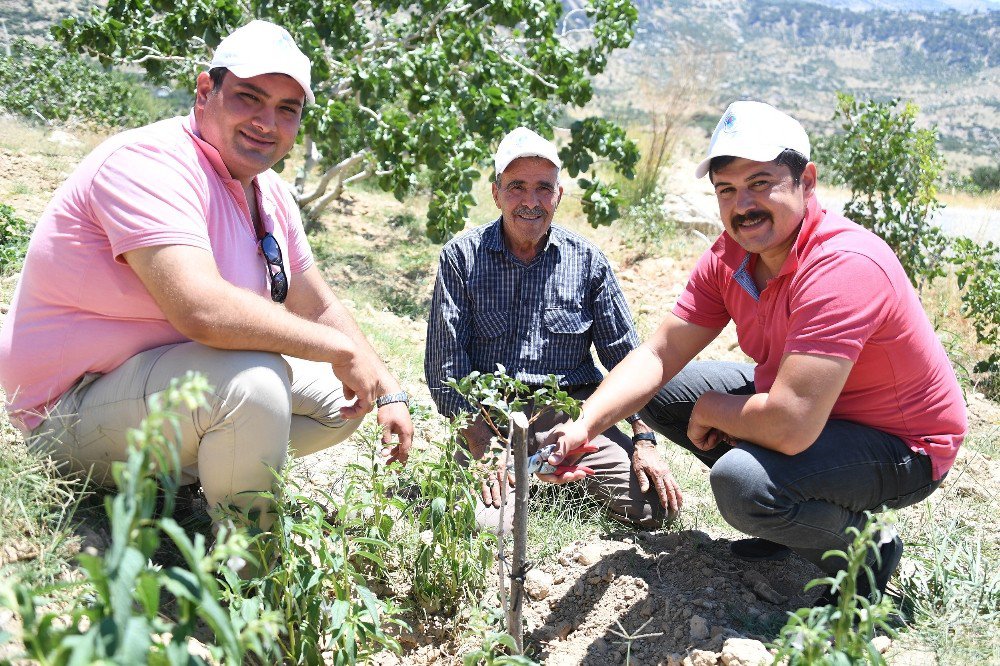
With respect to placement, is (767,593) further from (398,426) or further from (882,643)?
(398,426)

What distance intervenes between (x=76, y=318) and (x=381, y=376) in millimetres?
848

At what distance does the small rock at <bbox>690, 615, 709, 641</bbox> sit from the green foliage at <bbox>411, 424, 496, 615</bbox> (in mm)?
595

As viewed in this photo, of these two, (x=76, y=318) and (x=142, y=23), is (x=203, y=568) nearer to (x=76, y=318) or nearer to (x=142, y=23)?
(x=76, y=318)

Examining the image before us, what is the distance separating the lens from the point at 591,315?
3338mm

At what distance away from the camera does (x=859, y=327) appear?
2.16m

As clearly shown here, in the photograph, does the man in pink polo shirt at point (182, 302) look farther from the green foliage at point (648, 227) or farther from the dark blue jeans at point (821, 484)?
the green foliage at point (648, 227)

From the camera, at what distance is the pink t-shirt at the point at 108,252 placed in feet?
6.91

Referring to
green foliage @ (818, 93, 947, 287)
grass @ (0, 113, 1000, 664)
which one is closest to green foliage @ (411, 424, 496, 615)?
grass @ (0, 113, 1000, 664)

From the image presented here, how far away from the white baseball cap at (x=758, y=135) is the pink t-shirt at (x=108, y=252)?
1.40 metres

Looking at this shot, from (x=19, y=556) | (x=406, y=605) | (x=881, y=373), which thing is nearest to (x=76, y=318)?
(x=19, y=556)

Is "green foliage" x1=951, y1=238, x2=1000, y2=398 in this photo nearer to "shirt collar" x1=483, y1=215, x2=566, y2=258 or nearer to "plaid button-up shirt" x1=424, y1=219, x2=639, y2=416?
"plaid button-up shirt" x1=424, y1=219, x2=639, y2=416

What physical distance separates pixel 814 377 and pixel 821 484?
33cm

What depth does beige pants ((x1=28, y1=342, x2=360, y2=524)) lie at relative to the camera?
83.9 inches

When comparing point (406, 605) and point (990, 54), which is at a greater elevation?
point (990, 54)
